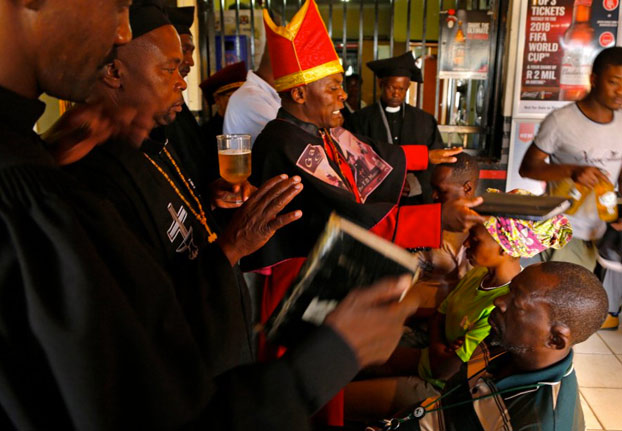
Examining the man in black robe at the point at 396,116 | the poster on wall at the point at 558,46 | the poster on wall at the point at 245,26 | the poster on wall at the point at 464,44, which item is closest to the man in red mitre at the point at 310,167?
the man in black robe at the point at 396,116

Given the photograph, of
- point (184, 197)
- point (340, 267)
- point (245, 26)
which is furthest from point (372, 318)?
point (245, 26)

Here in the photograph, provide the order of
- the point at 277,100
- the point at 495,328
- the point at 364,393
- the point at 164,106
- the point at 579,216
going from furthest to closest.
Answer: the point at 277,100 → the point at 579,216 → the point at 364,393 → the point at 495,328 → the point at 164,106

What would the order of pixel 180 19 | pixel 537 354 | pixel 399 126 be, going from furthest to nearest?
1. pixel 399 126
2. pixel 180 19
3. pixel 537 354

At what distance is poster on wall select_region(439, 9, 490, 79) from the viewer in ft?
16.8

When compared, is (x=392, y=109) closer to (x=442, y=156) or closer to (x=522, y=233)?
(x=442, y=156)

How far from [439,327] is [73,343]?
7.32 ft

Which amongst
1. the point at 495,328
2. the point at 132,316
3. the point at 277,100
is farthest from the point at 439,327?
the point at 132,316

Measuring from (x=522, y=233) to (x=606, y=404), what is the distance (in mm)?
1497

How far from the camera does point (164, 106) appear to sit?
1.56 m

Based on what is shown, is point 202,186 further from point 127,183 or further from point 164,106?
point 127,183

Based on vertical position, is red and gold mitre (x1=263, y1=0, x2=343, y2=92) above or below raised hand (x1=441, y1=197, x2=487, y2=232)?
above

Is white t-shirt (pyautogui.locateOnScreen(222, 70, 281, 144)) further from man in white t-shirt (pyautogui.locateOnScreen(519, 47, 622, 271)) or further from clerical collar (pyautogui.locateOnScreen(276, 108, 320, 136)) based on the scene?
man in white t-shirt (pyautogui.locateOnScreen(519, 47, 622, 271))

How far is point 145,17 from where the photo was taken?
148cm

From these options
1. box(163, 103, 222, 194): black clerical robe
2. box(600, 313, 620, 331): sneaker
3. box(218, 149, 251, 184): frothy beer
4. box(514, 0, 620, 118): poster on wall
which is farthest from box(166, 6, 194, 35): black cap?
box(600, 313, 620, 331): sneaker
